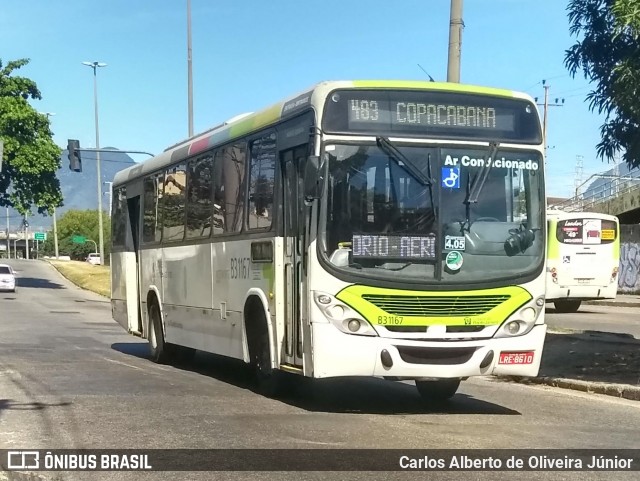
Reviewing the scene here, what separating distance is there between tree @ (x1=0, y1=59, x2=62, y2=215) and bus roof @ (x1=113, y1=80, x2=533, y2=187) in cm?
3442

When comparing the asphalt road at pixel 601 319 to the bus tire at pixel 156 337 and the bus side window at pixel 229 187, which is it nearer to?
the bus tire at pixel 156 337

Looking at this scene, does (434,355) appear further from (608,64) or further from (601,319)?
(601,319)

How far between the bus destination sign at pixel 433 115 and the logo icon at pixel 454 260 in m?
1.23

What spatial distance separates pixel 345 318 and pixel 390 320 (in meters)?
0.45

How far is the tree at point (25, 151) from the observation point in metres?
46.1

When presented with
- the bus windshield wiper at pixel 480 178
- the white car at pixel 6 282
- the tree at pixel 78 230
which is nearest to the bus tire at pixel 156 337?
the bus windshield wiper at pixel 480 178

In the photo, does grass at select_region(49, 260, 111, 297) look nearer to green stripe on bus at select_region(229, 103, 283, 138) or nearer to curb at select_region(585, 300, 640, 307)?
curb at select_region(585, 300, 640, 307)

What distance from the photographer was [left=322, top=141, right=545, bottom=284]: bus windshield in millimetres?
8977

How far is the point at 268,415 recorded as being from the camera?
922cm

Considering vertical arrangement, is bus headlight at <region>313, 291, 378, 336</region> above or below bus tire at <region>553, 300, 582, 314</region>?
above

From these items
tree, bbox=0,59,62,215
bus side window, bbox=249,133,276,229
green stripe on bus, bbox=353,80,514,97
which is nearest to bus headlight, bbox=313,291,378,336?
bus side window, bbox=249,133,276,229

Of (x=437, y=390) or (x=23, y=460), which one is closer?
(x=23, y=460)

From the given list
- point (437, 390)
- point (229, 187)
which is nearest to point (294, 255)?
point (229, 187)

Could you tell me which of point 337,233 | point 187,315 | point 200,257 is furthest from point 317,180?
point 187,315
